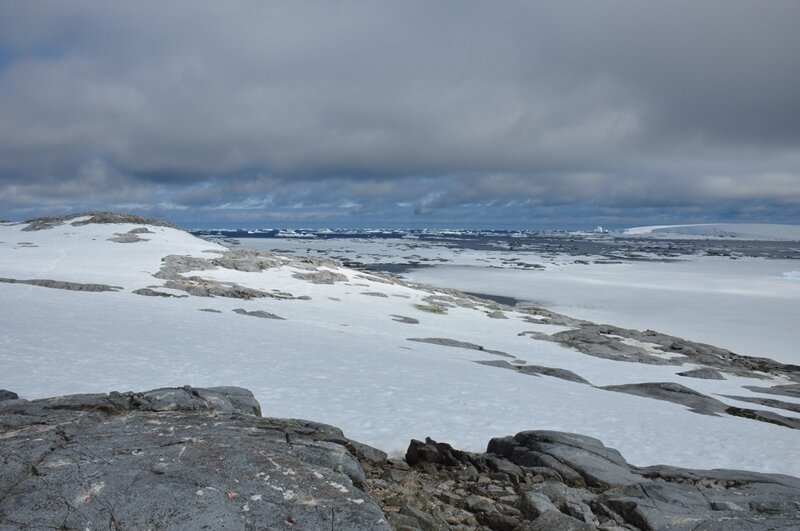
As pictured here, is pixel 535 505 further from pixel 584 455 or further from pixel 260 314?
pixel 260 314

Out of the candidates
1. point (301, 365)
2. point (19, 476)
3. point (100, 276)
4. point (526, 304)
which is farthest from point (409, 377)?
point (526, 304)

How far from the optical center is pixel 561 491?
800 centimetres

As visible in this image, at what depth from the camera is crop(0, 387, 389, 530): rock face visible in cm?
547

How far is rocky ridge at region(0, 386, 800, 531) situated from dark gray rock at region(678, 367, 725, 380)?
18908mm

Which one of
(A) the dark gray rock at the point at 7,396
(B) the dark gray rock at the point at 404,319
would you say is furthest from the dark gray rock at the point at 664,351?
(A) the dark gray rock at the point at 7,396

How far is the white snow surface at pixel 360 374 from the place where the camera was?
12711mm

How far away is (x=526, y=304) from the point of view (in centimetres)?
5934

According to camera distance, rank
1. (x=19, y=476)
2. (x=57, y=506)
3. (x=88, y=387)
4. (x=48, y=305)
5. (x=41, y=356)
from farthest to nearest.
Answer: (x=48, y=305)
(x=41, y=356)
(x=88, y=387)
(x=19, y=476)
(x=57, y=506)

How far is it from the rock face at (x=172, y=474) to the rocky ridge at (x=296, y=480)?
0.02 m

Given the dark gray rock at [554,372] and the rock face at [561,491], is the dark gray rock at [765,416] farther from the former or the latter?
the rock face at [561,491]

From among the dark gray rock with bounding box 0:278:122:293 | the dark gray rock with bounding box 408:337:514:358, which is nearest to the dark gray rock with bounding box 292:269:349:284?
the dark gray rock with bounding box 0:278:122:293

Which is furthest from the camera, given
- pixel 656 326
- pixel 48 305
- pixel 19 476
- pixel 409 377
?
pixel 656 326

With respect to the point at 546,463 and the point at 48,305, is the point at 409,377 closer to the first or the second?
the point at 546,463

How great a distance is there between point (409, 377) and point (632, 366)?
16920 millimetres
